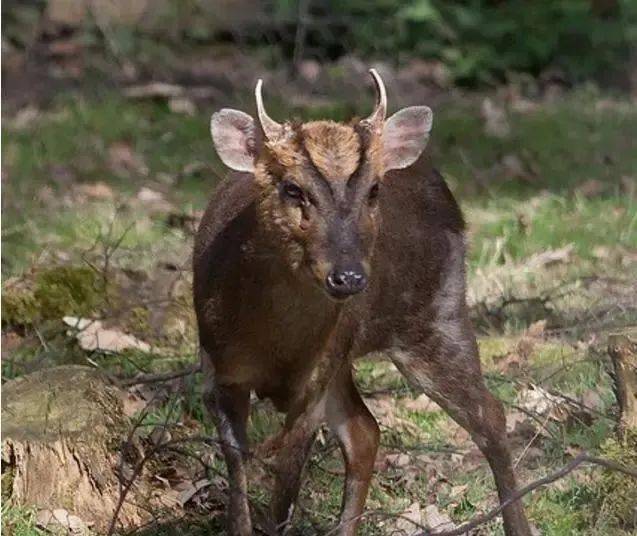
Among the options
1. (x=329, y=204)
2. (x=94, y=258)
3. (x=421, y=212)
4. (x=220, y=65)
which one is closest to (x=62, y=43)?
(x=220, y=65)

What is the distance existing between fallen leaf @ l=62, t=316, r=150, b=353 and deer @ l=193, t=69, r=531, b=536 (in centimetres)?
146

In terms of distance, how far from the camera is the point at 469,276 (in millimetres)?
8117

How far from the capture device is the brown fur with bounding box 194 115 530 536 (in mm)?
5074

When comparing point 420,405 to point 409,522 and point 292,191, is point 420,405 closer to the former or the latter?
point 409,522

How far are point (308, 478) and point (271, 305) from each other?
0.95m

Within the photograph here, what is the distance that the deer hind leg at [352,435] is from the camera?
5.69 meters

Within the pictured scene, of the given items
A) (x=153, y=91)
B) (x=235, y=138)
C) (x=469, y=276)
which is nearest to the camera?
(x=235, y=138)

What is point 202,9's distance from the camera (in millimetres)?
14188

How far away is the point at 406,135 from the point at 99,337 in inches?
84.7

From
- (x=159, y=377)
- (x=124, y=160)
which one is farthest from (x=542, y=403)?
(x=124, y=160)

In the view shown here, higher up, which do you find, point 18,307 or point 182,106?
point 18,307

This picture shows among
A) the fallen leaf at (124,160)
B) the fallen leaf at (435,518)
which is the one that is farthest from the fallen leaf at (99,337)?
the fallen leaf at (124,160)

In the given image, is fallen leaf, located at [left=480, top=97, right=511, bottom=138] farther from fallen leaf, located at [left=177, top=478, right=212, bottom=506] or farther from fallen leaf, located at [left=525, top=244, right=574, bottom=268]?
fallen leaf, located at [left=177, top=478, right=212, bottom=506]

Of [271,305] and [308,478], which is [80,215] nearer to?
[308,478]
